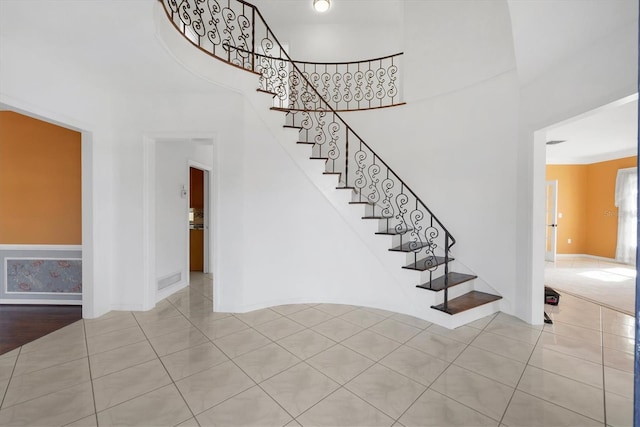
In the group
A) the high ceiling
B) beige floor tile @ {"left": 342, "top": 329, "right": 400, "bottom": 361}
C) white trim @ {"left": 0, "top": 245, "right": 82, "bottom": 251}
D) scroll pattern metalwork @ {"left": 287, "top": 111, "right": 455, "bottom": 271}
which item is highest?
the high ceiling

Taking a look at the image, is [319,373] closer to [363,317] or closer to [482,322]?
[363,317]

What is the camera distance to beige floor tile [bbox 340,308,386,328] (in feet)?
11.1

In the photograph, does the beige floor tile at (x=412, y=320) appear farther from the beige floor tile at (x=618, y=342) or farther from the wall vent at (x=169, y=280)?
the wall vent at (x=169, y=280)

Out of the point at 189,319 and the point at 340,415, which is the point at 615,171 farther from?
the point at 189,319

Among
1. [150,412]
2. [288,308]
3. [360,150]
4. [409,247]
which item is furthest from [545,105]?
[150,412]

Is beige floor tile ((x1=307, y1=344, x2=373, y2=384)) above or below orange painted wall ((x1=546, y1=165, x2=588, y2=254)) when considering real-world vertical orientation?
below

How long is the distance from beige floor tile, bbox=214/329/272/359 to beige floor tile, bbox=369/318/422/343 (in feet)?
4.13

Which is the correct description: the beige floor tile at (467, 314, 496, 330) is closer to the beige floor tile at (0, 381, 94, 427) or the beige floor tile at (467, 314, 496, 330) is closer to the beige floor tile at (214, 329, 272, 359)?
the beige floor tile at (214, 329, 272, 359)

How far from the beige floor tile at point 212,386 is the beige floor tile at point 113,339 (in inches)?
43.3

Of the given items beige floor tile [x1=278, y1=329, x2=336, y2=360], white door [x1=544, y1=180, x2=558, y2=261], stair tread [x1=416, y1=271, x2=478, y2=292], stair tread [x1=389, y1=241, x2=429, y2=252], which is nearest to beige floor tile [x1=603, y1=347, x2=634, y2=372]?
stair tread [x1=416, y1=271, x2=478, y2=292]

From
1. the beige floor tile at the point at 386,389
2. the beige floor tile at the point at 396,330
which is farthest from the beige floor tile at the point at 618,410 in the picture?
the beige floor tile at the point at 396,330

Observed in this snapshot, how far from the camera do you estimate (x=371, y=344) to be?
286cm

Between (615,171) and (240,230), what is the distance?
9307 mm

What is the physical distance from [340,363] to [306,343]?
49 cm
